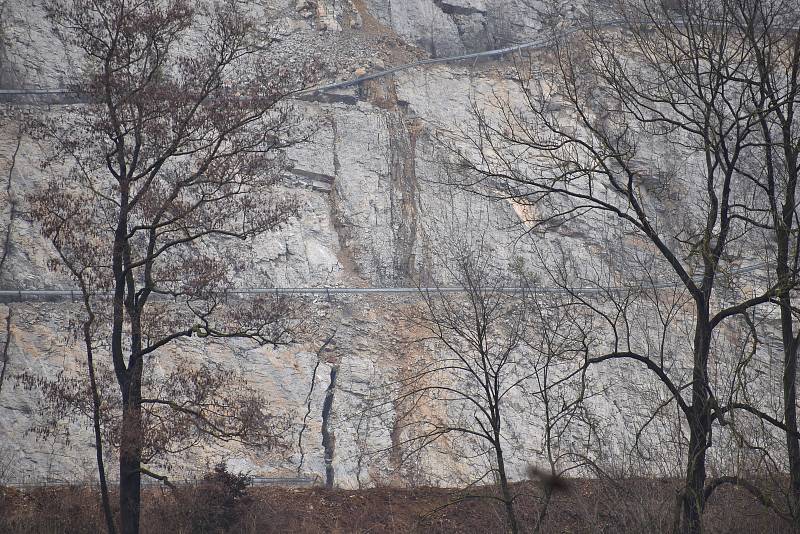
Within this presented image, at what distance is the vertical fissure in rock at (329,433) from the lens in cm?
1736

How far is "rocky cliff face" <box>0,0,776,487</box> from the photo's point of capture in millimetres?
17688

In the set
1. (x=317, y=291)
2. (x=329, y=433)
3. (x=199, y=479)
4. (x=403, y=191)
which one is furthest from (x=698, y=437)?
(x=403, y=191)

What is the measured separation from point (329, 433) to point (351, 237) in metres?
6.45

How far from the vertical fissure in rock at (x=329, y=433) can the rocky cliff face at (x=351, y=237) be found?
1.4 inches

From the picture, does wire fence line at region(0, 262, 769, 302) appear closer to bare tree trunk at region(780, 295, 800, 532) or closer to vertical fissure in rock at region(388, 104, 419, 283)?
vertical fissure in rock at region(388, 104, 419, 283)

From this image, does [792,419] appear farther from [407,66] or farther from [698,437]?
[407,66]

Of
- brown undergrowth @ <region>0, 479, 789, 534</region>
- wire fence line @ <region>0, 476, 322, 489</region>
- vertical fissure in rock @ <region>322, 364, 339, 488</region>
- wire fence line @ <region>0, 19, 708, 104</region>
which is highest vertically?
wire fence line @ <region>0, 19, 708, 104</region>

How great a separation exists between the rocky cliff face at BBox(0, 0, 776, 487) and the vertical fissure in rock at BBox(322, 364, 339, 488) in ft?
0.12

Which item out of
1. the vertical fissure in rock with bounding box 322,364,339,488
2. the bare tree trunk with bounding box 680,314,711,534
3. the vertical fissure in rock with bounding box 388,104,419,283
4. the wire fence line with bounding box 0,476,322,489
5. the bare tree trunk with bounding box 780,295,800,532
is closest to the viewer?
the bare tree trunk with bounding box 780,295,800,532

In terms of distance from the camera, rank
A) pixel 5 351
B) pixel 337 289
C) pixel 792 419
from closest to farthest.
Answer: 1. pixel 792 419
2. pixel 5 351
3. pixel 337 289

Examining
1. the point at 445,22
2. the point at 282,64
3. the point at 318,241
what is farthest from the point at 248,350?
the point at 445,22

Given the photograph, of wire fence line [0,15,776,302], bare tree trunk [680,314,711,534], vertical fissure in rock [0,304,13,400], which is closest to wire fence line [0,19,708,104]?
wire fence line [0,15,776,302]

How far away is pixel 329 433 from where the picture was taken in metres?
18.1

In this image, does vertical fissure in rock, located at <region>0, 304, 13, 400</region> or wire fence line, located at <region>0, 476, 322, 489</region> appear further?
vertical fissure in rock, located at <region>0, 304, 13, 400</region>
